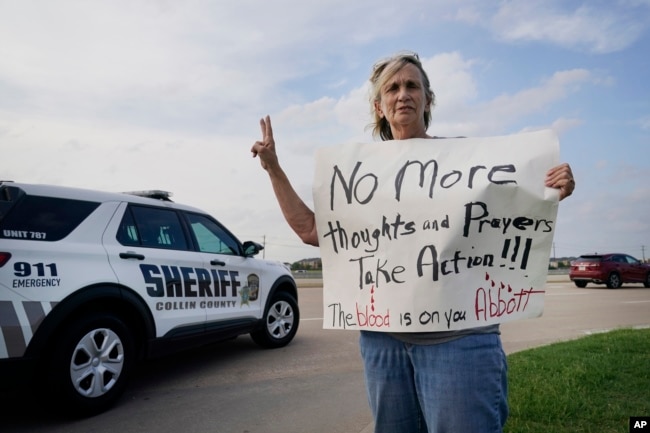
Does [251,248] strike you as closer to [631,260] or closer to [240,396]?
[240,396]

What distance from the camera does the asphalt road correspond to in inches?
151

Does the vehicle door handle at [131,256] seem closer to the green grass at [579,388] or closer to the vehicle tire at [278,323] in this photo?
the vehicle tire at [278,323]

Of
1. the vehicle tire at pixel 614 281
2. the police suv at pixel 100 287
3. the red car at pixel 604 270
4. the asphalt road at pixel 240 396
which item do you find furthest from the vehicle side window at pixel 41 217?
the vehicle tire at pixel 614 281

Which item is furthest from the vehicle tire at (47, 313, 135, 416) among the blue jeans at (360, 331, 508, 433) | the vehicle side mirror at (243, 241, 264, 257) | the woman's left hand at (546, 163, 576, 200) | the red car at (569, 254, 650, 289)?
the red car at (569, 254, 650, 289)

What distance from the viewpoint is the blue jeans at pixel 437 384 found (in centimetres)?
148

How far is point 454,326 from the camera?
1596mm

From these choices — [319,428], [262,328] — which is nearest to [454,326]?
[319,428]

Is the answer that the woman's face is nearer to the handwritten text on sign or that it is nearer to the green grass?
the handwritten text on sign

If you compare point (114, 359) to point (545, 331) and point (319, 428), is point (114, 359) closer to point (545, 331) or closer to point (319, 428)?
point (319, 428)

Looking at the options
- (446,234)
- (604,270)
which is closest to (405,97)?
(446,234)

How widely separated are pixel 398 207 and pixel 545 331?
7725mm

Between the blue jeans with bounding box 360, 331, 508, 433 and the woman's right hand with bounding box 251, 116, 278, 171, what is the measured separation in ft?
2.31

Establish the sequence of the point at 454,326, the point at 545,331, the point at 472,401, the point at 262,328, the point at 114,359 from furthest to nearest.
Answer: the point at 545,331 → the point at 262,328 → the point at 114,359 → the point at 454,326 → the point at 472,401

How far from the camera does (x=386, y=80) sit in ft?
5.98
